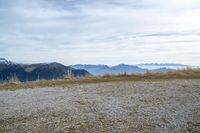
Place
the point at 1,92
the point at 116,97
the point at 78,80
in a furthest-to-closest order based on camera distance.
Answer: the point at 78,80, the point at 1,92, the point at 116,97

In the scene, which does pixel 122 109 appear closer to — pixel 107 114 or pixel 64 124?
pixel 107 114

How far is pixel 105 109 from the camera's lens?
12.4 meters

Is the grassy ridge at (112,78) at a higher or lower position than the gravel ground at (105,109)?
higher

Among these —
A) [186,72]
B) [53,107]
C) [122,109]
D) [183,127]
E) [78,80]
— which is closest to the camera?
[183,127]

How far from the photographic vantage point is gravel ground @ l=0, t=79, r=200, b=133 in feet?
34.2

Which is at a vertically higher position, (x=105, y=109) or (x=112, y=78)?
(x=112, y=78)

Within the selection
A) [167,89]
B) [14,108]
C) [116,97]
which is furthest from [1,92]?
[167,89]

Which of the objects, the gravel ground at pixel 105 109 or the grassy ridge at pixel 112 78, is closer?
the gravel ground at pixel 105 109

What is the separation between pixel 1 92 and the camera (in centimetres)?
1773

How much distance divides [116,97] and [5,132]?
205 inches

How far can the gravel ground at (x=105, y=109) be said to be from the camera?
1041 cm

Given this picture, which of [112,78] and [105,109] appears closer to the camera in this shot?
[105,109]

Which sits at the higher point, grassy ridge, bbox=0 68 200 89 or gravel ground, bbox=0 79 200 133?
grassy ridge, bbox=0 68 200 89

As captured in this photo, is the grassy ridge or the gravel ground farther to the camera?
the grassy ridge
